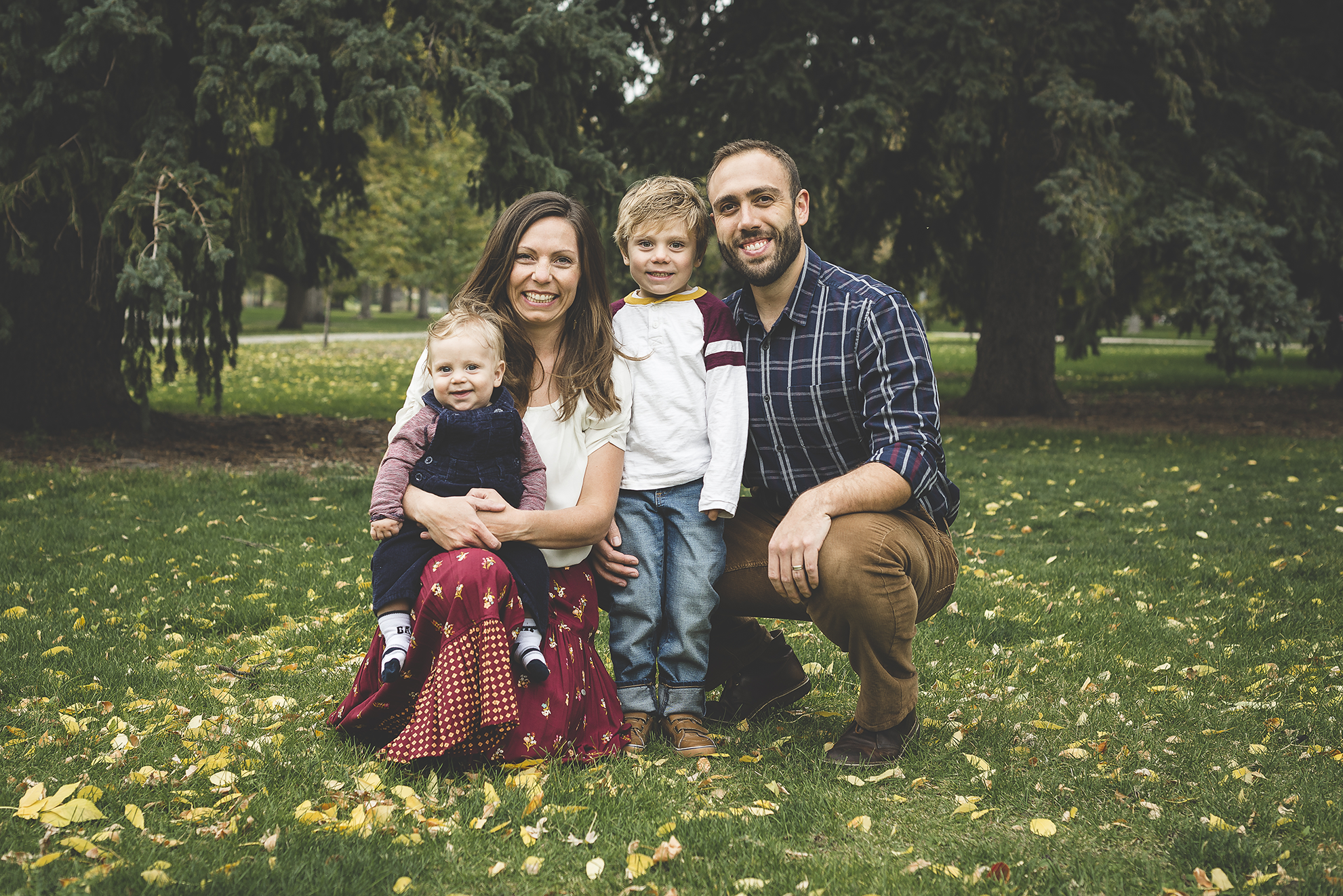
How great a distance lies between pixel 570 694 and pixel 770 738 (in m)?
0.74

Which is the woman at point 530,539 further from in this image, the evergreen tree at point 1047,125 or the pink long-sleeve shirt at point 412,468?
the evergreen tree at point 1047,125

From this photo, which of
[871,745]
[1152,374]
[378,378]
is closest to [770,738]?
[871,745]

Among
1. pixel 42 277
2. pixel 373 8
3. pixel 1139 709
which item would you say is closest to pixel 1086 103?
pixel 373 8

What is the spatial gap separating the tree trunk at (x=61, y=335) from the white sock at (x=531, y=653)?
7.16 m

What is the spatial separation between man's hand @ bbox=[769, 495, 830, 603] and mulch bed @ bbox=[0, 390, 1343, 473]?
20.9 feet

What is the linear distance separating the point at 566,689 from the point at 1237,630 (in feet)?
10.5

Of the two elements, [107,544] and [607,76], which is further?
[607,76]

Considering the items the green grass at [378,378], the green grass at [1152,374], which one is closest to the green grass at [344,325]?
the green grass at [378,378]

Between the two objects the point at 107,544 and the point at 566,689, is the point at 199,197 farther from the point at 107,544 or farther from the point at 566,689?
the point at 566,689

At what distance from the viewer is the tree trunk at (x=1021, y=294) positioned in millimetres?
12062

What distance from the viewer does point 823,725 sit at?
3.62 metres

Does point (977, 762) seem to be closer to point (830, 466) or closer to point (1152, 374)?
point (830, 466)

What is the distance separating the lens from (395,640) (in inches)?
116

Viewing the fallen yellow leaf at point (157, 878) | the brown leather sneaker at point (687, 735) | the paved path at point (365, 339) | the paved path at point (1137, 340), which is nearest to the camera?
the fallen yellow leaf at point (157, 878)
